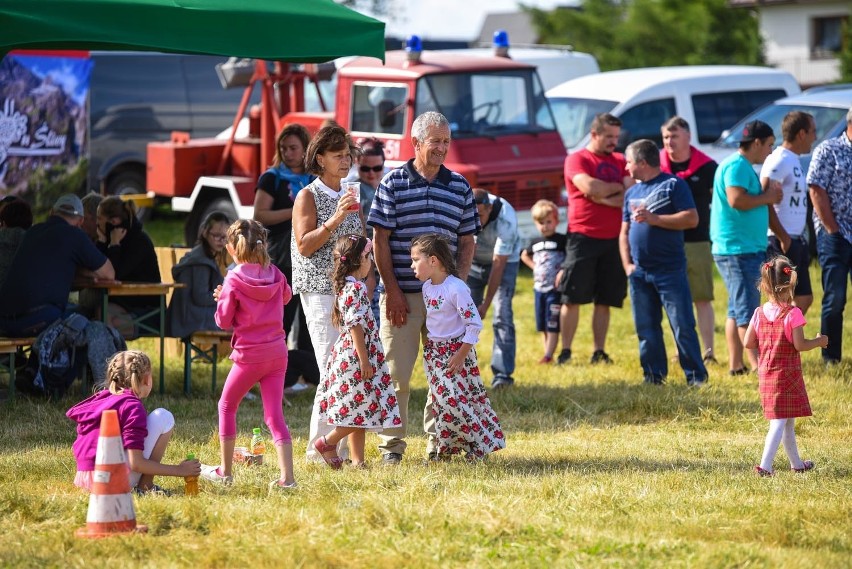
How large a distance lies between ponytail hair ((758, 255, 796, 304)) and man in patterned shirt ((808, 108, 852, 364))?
9.50ft

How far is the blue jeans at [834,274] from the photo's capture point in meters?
9.42

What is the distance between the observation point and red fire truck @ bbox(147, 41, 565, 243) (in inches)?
564

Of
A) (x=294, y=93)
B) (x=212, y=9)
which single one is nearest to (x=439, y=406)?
(x=212, y=9)

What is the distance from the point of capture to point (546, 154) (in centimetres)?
1485

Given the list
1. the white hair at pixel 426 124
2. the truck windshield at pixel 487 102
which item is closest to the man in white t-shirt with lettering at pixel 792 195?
the white hair at pixel 426 124

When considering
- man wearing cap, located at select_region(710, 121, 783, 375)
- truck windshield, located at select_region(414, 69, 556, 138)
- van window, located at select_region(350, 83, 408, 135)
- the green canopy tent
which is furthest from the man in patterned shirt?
van window, located at select_region(350, 83, 408, 135)

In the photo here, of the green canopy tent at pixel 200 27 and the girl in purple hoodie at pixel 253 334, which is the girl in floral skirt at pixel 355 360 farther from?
the green canopy tent at pixel 200 27

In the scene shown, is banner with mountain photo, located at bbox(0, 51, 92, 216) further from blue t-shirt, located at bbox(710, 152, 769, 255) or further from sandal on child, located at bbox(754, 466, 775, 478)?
sandal on child, located at bbox(754, 466, 775, 478)

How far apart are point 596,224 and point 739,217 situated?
1123 millimetres

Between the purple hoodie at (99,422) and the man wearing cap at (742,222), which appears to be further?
the man wearing cap at (742,222)

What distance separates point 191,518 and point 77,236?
3.71 m

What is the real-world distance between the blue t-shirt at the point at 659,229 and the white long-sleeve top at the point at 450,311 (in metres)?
2.79

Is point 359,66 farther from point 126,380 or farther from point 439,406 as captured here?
point 126,380

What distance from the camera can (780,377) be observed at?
21.5 feet
